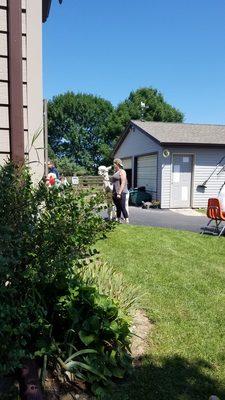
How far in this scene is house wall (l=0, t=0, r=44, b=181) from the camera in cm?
295

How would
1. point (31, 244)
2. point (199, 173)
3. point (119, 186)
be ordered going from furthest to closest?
point (199, 173), point (119, 186), point (31, 244)

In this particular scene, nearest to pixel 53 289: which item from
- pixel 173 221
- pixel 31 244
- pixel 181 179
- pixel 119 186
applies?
pixel 31 244

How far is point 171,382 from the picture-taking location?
9.88 feet

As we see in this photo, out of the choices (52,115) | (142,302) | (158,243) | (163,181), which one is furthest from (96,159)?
(142,302)

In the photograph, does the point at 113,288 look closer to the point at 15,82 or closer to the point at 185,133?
the point at 15,82

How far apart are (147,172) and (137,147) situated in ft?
7.12

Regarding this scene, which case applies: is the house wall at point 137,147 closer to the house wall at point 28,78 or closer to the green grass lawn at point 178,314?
the green grass lawn at point 178,314

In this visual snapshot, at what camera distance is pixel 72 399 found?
273cm

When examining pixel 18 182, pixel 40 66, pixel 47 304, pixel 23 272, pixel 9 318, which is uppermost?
pixel 40 66

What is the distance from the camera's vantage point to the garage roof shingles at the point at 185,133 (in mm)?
17559

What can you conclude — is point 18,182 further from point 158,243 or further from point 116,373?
point 158,243

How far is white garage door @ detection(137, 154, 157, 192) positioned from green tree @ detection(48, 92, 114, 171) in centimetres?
3836

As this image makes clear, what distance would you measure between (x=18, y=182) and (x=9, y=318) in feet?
2.82

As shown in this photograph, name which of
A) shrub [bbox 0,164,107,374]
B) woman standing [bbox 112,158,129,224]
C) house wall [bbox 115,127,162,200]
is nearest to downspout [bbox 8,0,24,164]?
shrub [bbox 0,164,107,374]
